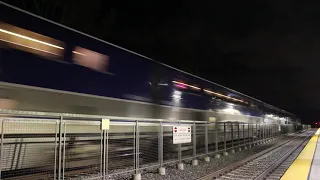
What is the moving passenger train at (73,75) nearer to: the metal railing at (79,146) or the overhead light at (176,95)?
the overhead light at (176,95)


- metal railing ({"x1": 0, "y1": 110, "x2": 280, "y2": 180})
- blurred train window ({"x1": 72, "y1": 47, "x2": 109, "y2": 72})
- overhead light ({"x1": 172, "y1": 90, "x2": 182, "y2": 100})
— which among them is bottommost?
metal railing ({"x1": 0, "y1": 110, "x2": 280, "y2": 180})

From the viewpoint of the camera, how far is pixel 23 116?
20.7 feet

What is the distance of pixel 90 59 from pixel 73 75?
34.4 inches

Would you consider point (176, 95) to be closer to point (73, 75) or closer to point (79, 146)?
point (73, 75)

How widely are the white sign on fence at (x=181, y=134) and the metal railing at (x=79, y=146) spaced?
217mm

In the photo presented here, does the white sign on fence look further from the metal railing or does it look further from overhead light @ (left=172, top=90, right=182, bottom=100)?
overhead light @ (left=172, top=90, right=182, bottom=100)

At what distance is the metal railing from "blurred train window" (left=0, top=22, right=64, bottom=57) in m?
1.47

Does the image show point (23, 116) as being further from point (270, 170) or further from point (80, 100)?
point (270, 170)

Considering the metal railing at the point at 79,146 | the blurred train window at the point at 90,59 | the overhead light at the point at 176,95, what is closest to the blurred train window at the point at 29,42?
the blurred train window at the point at 90,59

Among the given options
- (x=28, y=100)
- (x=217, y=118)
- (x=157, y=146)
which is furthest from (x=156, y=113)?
(x=217, y=118)

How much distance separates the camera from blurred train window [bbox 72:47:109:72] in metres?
8.16

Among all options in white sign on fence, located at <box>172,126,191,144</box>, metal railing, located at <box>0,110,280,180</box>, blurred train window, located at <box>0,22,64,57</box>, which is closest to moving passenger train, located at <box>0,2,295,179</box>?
blurred train window, located at <box>0,22,64,57</box>

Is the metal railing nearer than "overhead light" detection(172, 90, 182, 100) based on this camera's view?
Yes

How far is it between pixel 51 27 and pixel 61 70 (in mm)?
987
